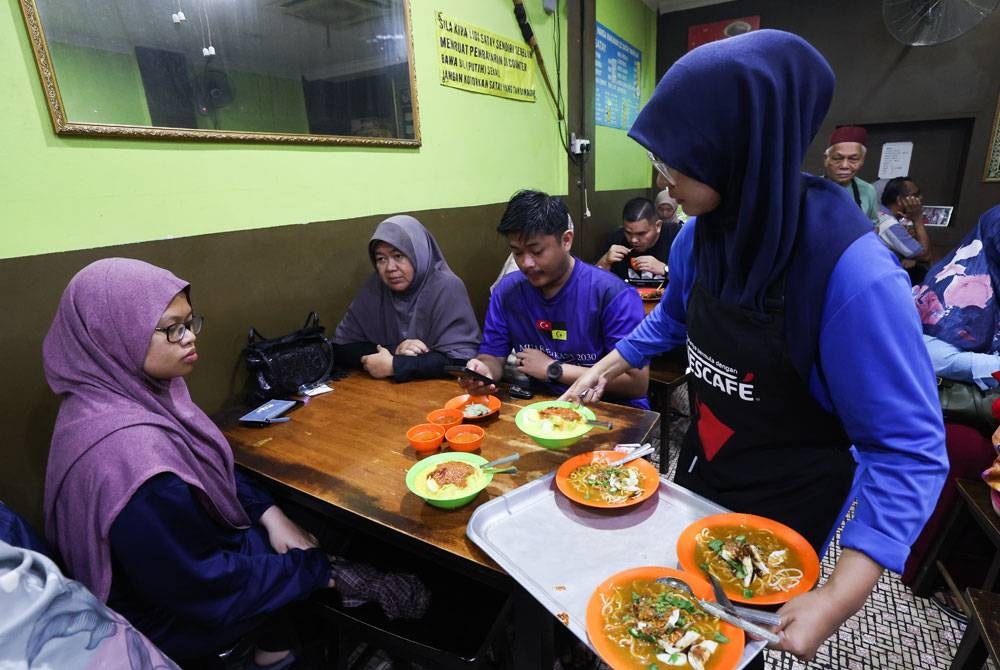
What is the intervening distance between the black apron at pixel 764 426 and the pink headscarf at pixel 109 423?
1235 mm

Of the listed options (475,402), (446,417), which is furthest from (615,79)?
(446,417)

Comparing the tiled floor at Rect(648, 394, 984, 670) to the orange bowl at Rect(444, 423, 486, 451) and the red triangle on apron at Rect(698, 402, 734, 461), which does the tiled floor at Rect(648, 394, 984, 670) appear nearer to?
the red triangle on apron at Rect(698, 402, 734, 461)

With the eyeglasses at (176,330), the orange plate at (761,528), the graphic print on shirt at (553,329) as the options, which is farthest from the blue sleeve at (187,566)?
the graphic print on shirt at (553,329)

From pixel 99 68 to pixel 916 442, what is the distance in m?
2.37

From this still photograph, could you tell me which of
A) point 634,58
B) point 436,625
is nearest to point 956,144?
point 634,58

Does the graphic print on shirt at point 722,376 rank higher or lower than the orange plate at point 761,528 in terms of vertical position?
higher

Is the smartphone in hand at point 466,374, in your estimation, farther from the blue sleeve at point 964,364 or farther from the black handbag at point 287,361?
the blue sleeve at point 964,364

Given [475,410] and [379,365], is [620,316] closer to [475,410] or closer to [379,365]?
[475,410]

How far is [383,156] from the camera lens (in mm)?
2508

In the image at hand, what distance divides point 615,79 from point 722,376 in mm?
4595

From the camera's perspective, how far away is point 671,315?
1.38 meters

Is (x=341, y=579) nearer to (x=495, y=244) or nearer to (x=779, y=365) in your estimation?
(x=779, y=365)

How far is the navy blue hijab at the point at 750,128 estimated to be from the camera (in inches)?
30.5

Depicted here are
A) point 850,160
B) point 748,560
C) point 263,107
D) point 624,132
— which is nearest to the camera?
point 748,560
